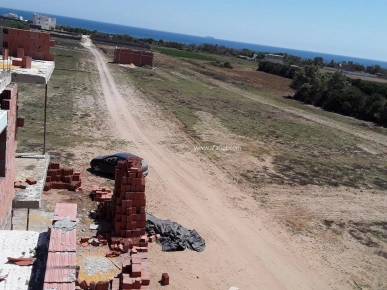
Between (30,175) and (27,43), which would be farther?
(27,43)

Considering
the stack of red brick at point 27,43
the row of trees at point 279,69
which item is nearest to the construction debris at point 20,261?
the stack of red brick at point 27,43

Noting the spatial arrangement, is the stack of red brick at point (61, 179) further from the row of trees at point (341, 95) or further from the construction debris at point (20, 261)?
the row of trees at point (341, 95)

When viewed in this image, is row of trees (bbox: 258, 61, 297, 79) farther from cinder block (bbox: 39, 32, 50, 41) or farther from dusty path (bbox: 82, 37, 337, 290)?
cinder block (bbox: 39, 32, 50, 41)

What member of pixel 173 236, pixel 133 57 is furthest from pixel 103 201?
pixel 133 57

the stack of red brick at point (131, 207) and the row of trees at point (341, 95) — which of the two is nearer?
the stack of red brick at point (131, 207)

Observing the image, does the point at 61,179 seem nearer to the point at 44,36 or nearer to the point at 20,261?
the point at 44,36

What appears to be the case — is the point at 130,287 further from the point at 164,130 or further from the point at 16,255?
the point at 164,130
